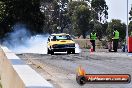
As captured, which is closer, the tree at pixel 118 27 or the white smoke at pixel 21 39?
the white smoke at pixel 21 39

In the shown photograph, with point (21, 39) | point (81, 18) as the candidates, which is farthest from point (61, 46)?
point (81, 18)

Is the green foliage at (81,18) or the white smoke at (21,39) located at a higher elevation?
the green foliage at (81,18)

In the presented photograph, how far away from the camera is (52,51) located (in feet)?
112

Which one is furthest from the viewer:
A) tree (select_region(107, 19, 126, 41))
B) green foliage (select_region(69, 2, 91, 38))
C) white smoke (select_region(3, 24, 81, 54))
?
green foliage (select_region(69, 2, 91, 38))

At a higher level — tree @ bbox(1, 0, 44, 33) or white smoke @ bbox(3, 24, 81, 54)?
tree @ bbox(1, 0, 44, 33)

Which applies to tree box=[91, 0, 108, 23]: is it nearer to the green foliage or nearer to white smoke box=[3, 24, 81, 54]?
the green foliage

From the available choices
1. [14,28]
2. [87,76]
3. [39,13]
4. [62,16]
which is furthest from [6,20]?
[62,16]

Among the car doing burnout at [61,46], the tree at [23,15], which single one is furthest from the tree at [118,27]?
the car doing burnout at [61,46]

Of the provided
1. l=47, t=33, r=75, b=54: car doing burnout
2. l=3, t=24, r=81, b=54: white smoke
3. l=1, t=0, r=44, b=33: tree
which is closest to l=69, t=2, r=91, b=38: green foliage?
l=3, t=24, r=81, b=54: white smoke

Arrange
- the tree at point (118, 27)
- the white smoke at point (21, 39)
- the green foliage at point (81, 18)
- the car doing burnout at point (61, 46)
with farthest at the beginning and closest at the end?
the green foliage at point (81, 18)
the tree at point (118, 27)
the white smoke at point (21, 39)
the car doing burnout at point (61, 46)

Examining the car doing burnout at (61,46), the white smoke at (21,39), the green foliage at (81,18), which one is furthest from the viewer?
the green foliage at (81,18)

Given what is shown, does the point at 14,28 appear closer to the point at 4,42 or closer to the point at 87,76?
the point at 4,42

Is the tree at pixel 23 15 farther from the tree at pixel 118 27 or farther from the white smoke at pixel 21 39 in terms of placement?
the tree at pixel 118 27

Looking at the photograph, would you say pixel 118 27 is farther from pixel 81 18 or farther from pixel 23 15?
pixel 23 15
